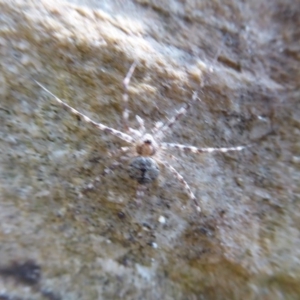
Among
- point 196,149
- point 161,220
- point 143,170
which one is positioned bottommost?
point 161,220

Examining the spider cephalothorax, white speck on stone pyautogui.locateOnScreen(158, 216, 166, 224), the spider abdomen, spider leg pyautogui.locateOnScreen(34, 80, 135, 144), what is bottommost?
white speck on stone pyautogui.locateOnScreen(158, 216, 166, 224)

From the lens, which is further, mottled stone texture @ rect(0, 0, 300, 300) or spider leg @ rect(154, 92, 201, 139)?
spider leg @ rect(154, 92, 201, 139)

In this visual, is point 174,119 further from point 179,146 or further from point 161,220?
point 161,220

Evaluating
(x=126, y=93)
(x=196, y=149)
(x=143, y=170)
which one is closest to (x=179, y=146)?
(x=196, y=149)

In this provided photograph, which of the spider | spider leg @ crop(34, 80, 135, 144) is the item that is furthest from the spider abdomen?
spider leg @ crop(34, 80, 135, 144)

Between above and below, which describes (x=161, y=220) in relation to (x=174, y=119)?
below

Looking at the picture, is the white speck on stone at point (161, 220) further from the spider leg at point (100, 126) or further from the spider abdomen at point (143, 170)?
the spider leg at point (100, 126)

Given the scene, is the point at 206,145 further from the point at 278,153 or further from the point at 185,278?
the point at 185,278

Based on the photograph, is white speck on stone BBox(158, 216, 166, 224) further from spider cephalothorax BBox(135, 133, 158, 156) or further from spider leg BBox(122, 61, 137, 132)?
spider leg BBox(122, 61, 137, 132)
